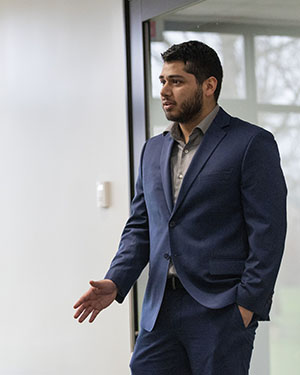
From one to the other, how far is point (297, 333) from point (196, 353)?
0.59m

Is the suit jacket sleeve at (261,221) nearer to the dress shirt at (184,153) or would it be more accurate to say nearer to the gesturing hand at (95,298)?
the dress shirt at (184,153)

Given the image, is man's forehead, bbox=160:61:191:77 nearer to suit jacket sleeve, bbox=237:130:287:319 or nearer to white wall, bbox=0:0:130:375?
suit jacket sleeve, bbox=237:130:287:319

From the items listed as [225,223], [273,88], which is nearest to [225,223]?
[225,223]

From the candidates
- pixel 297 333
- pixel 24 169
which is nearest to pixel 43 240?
pixel 24 169

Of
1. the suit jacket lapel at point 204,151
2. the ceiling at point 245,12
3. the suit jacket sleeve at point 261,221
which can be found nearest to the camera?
the suit jacket sleeve at point 261,221

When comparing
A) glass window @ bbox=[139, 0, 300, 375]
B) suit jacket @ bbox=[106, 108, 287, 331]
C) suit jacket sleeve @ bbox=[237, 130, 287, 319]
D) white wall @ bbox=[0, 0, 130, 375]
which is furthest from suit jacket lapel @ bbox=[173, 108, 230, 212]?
white wall @ bbox=[0, 0, 130, 375]

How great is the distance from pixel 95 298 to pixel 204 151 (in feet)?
1.72

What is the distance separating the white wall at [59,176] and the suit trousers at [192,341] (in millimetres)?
1204

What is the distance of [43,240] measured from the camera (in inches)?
146

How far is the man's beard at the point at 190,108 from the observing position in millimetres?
2037

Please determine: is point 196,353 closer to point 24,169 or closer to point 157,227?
point 157,227

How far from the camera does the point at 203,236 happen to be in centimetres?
197

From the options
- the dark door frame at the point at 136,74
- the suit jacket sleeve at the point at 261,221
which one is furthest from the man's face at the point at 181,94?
the dark door frame at the point at 136,74

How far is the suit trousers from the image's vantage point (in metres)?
1.90
